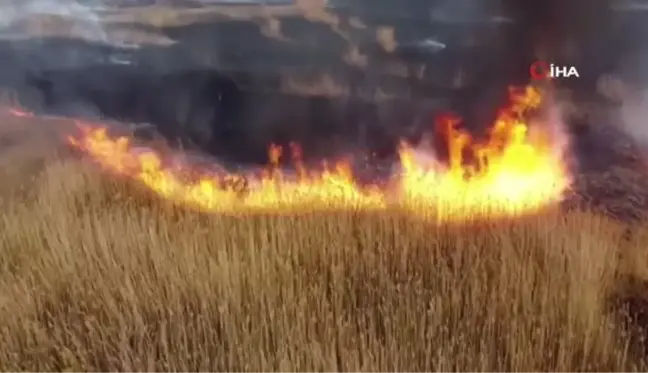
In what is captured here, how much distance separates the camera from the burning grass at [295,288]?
1.62 m

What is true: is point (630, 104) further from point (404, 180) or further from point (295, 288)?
point (295, 288)

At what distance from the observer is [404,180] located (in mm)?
1676

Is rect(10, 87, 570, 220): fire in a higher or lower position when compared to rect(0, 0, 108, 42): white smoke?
lower

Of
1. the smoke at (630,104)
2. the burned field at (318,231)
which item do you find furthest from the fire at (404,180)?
the smoke at (630,104)

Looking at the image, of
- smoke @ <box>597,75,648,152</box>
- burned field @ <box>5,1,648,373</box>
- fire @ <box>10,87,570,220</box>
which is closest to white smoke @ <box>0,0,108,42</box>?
burned field @ <box>5,1,648,373</box>

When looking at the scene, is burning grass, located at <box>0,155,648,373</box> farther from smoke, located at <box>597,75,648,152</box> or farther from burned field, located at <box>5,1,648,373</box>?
smoke, located at <box>597,75,648,152</box>

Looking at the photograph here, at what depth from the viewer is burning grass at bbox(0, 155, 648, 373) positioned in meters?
1.62

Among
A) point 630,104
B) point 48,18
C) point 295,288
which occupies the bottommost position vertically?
point 295,288

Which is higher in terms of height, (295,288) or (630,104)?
(630,104)

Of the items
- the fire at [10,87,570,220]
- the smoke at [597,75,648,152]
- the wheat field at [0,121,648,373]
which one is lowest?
the wheat field at [0,121,648,373]

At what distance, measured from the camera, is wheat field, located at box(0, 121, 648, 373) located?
1615 millimetres

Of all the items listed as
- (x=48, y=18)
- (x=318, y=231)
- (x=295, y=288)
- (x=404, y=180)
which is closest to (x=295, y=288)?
(x=295, y=288)

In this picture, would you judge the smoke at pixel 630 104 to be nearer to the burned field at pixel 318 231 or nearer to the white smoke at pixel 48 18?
the burned field at pixel 318 231

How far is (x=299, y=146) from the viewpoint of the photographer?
5.49 ft
